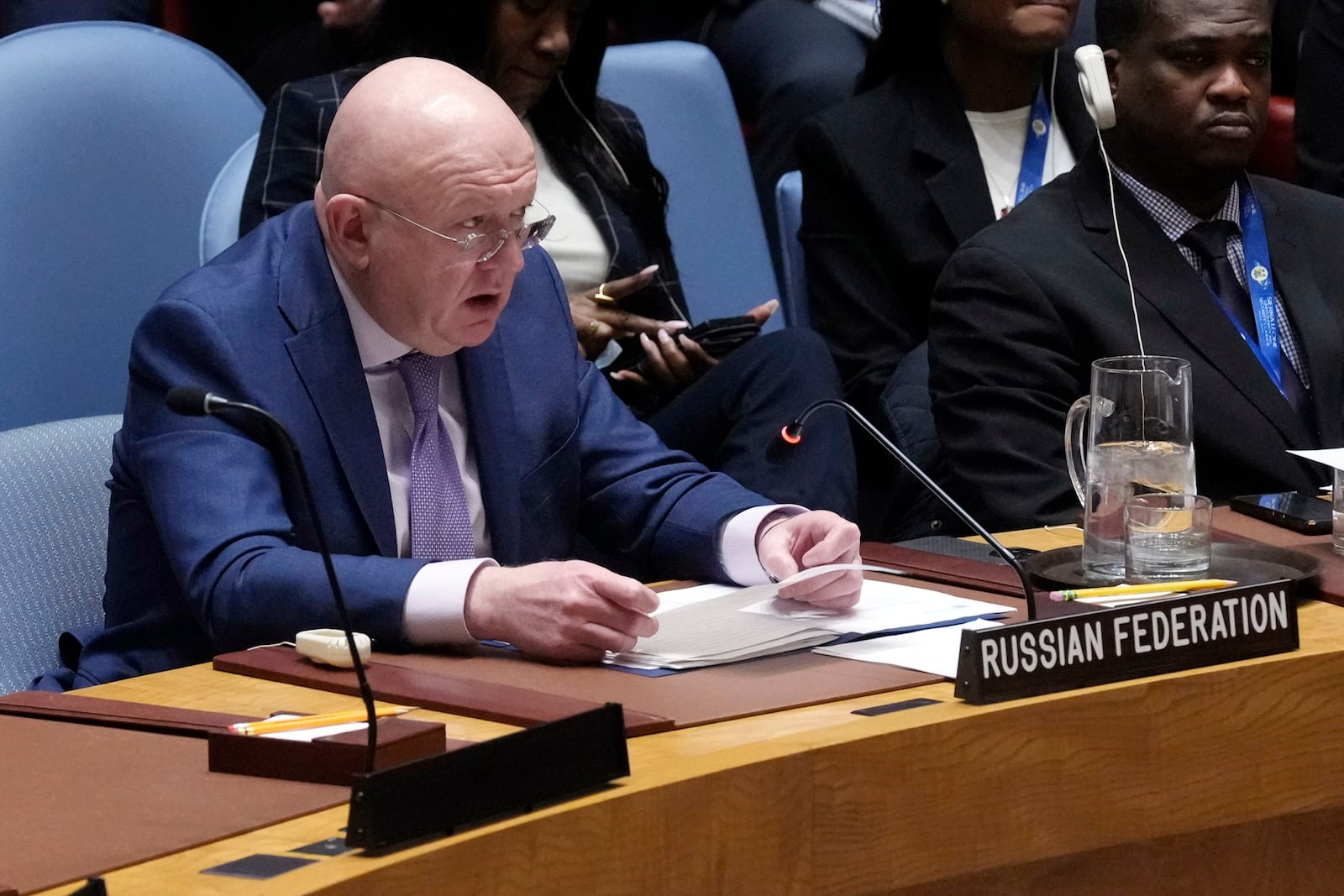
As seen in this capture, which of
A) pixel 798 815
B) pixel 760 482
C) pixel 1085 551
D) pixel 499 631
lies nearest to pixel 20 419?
pixel 760 482

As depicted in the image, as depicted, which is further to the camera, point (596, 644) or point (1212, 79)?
point (1212, 79)

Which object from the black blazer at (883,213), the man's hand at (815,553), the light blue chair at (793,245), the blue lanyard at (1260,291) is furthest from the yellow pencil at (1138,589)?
the light blue chair at (793,245)

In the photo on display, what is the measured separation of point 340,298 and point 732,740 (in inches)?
29.3

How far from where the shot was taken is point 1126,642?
4.97 ft

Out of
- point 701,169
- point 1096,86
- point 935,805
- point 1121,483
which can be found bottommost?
point 935,805

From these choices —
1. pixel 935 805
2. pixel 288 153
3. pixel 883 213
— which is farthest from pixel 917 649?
pixel 883 213

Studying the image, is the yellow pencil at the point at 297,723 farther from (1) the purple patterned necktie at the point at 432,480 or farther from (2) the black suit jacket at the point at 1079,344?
(2) the black suit jacket at the point at 1079,344

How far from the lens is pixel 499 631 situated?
5.46 ft

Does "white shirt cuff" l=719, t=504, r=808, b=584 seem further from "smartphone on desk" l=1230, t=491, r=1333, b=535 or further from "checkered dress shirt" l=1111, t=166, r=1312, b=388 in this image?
"checkered dress shirt" l=1111, t=166, r=1312, b=388

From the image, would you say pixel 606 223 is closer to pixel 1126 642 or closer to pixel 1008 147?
pixel 1008 147

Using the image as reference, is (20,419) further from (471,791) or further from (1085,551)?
(471,791)

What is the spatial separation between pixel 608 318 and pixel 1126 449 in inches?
47.8

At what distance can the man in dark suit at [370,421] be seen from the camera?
1.80 meters

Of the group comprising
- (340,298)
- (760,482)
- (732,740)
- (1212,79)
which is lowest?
(760,482)
